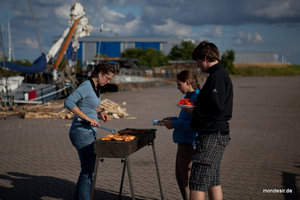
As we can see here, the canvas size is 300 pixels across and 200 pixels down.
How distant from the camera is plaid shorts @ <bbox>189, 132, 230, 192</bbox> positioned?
3.50 m

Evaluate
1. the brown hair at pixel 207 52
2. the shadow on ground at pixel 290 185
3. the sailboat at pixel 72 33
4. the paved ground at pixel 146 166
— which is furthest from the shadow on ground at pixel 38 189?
the sailboat at pixel 72 33

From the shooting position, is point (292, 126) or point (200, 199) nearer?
point (200, 199)

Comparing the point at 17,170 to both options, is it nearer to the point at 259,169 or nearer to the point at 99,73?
the point at 99,73

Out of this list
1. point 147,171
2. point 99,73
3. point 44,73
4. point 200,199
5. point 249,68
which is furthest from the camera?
point 249,68

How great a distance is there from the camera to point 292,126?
12812mm

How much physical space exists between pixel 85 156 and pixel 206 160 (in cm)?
163

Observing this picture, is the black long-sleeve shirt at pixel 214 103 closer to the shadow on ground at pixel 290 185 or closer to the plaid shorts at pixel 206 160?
the plaid shorts at pixel 206 160

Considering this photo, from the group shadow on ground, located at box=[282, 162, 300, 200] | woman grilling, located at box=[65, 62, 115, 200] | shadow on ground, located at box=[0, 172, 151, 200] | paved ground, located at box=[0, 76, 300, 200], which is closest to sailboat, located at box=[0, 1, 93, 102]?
paved ground, located at box=[0, 76, 300, 200]

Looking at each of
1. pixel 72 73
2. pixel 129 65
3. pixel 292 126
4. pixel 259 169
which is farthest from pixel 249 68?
pixel 259 169

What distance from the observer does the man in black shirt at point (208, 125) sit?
3.42 m

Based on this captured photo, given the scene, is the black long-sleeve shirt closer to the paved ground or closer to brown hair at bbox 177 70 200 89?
brown hair at bbox 177 70 200 89

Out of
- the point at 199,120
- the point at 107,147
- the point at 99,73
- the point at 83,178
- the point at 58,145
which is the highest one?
the point at 99,73

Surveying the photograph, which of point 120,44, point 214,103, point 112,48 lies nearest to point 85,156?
point 214,103

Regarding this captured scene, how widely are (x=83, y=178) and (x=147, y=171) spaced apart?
270 cm
